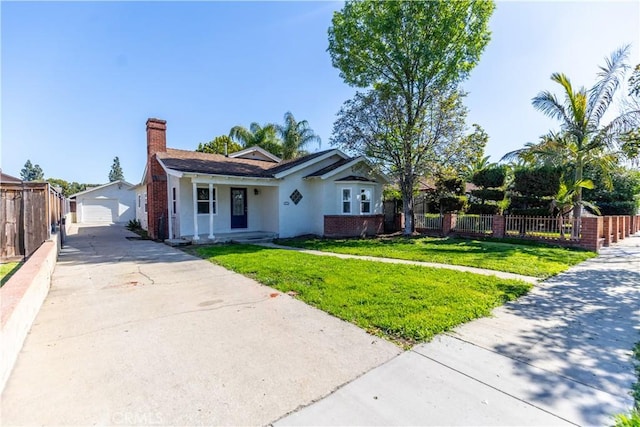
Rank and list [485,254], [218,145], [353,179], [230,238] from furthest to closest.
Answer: [218,145] < [353,179] < [230,238] < [485,254]

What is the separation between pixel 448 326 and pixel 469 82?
15.6 metres

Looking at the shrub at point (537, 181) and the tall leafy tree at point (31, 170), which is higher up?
the tall leafy tree at point (31, 170)

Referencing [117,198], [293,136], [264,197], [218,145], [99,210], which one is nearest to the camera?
[264,197]

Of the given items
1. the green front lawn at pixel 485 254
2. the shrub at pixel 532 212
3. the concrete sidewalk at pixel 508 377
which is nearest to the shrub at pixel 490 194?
the shrub at pixel 532 212

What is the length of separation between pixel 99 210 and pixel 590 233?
1440 inches

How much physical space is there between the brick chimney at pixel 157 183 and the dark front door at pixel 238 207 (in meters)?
2.97

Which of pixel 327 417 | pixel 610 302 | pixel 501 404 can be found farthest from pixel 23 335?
pixel 610 302

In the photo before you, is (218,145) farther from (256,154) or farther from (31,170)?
(31,170)

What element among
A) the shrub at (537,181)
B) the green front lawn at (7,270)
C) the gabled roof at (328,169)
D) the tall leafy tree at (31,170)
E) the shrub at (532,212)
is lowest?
the green front lawn at (7,270)

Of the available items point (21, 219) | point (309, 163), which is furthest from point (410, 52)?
point (21, 219)

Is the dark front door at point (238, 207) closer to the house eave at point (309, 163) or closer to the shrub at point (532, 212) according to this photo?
the house eave at point (309, 163)

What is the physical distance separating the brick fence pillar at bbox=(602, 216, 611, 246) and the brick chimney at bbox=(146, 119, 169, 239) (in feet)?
60.9

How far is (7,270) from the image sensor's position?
680 centimetres

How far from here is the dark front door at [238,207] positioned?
15023 mm
